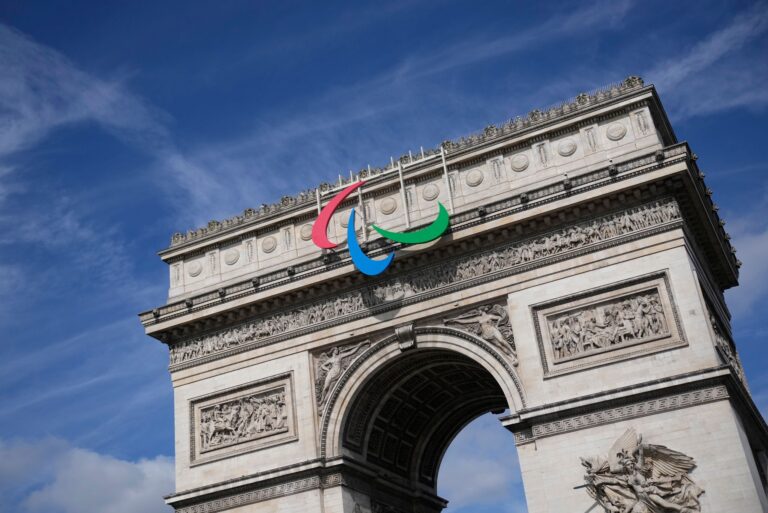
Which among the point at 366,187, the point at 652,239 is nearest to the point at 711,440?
the point at 652,239

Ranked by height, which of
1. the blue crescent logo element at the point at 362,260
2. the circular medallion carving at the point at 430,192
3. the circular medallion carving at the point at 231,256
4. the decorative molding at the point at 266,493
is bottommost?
the decorative molding at the point at 266,493

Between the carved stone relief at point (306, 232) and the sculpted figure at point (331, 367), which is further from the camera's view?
the carved stone relief at point (306, 232)

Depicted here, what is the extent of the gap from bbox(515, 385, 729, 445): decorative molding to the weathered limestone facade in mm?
51

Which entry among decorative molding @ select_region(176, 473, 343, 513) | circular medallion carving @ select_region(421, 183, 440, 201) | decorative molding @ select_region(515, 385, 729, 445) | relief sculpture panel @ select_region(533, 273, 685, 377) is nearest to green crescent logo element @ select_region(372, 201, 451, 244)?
circular medallion carving @ select_region(421, 183, 440, 201)

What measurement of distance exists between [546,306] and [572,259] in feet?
4.93

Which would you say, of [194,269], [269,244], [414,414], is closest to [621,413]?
[414,414]

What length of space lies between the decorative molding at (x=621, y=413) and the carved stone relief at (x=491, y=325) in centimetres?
208

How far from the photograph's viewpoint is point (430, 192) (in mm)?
30188

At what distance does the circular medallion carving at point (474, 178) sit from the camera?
2956 centimetres

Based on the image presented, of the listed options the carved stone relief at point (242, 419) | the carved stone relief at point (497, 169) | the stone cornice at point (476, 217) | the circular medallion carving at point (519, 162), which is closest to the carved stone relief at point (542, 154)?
the circular medallion carving at point (519, 162)

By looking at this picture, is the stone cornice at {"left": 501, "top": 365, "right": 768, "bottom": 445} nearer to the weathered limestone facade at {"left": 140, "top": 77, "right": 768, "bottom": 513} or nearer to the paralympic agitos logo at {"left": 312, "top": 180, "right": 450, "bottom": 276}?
the weathered limestone facade at {"left": 140, "top": 77, "right": 768, "bottom": 513}

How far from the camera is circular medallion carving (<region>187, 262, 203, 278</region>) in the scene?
32719mm

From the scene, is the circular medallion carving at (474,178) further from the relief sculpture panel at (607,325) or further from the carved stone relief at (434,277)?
the relief sculpture panel at (607,325)

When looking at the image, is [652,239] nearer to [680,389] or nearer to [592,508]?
[680,389]
